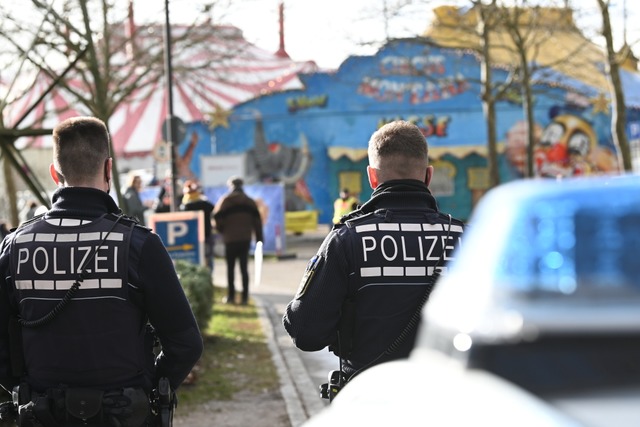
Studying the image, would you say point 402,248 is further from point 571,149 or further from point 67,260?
point 571,149

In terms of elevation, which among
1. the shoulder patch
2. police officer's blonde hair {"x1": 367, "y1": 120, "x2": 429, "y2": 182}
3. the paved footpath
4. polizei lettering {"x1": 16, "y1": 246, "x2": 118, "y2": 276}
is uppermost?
police officer's blonde hair {"x1": 367, "y1": 120, "x2": 429, "y2": 182}

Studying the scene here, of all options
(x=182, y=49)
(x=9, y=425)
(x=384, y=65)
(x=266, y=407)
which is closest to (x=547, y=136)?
(x=384, y=65)

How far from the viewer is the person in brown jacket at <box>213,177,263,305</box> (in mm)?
16125

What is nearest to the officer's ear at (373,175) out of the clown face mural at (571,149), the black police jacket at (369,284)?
the black police jacket at (369,284)

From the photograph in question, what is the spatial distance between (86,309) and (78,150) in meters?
0.55

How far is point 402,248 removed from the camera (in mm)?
3627

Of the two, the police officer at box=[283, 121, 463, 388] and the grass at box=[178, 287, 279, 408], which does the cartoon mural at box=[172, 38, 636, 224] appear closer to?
the grass at box=[178, 287, 279, 408]

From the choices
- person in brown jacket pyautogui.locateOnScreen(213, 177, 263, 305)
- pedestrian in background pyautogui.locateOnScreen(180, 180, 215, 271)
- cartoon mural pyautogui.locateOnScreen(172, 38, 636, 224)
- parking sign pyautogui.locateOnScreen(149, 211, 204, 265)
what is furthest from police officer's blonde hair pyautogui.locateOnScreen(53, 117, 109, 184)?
cartoon mural pyautogui.locateOnScreen(172, 38, 636, 224)

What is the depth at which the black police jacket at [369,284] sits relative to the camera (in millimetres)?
3566

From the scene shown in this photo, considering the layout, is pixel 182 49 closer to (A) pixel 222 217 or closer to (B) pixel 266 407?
(A) pixel 222 217

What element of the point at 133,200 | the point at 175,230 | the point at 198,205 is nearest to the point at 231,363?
the point at 175,230

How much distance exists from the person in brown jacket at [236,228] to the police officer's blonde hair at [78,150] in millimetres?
12395

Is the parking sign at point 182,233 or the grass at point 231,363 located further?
the parking sign at point 182,233

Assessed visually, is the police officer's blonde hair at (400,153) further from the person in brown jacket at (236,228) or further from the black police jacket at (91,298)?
the person in brown jacket at (236,228)
